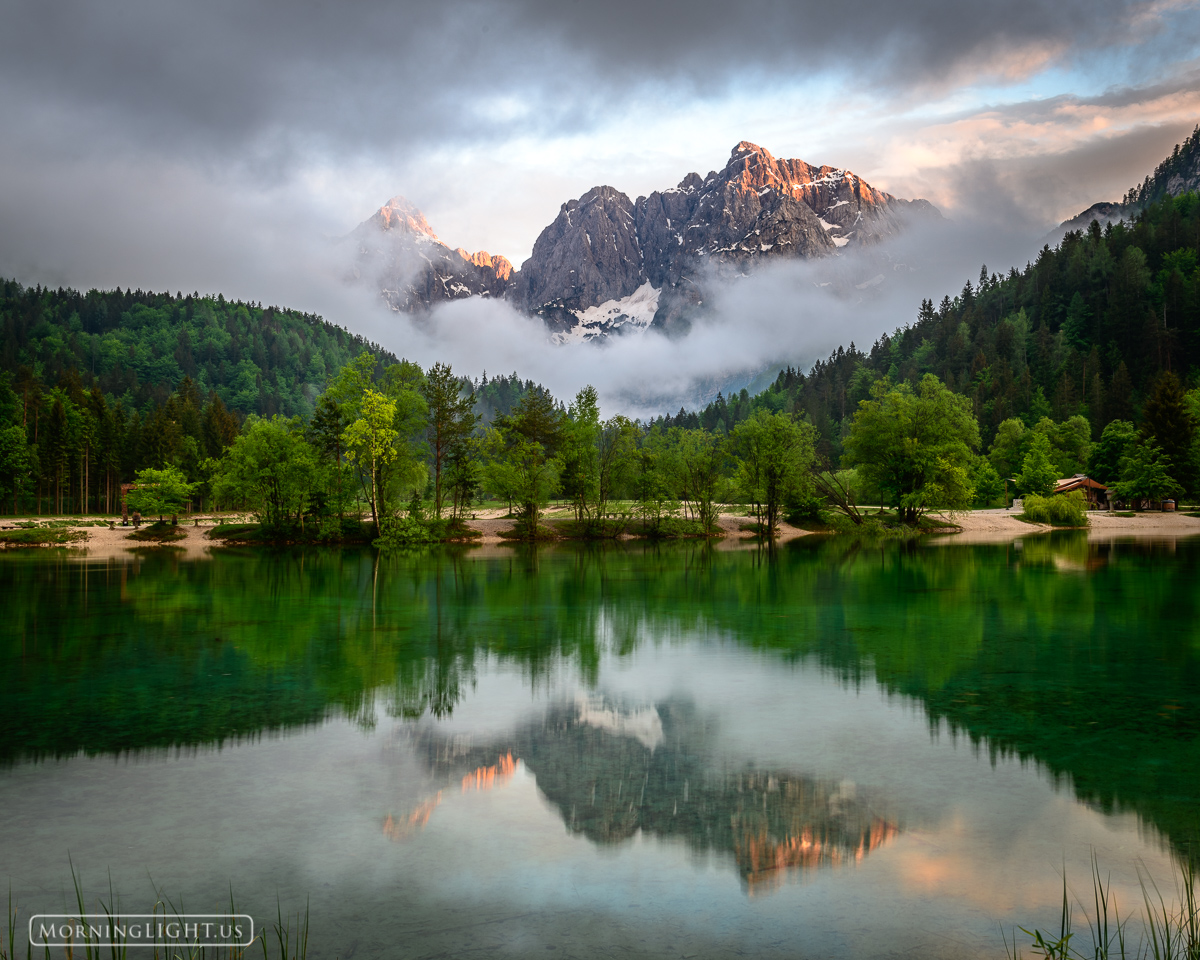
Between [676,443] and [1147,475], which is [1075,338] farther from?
[676,443]

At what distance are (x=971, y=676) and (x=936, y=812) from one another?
27.8 ft

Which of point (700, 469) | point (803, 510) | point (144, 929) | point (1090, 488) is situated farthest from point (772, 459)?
point (144, 929)

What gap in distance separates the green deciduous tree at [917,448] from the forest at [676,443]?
0.22 metres

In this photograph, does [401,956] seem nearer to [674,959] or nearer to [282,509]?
[674,959]

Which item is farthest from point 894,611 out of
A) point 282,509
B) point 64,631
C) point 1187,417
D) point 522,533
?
point 1187,417

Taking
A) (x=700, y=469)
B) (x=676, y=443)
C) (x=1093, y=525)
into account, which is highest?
(x=676, y=443)

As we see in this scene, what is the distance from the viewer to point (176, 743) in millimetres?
12875

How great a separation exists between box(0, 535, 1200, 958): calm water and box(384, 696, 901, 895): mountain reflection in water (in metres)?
0.05

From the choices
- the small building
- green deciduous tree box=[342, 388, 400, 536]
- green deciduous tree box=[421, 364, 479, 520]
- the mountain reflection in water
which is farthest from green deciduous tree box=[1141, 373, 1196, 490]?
the mountain reflection in water

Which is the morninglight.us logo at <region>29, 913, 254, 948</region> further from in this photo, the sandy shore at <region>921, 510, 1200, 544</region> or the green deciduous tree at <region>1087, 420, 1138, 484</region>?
the green deciduous tree at <region>1087, 420, 1138, 484</region>

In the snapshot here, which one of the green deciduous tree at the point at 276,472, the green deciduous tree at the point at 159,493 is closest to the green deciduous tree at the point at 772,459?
the green deciduous tree at the point at 276,472

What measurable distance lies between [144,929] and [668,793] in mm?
6108

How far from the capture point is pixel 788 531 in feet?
275

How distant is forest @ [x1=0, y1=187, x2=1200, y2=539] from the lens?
6581cm
